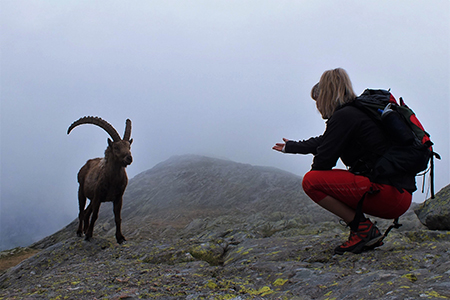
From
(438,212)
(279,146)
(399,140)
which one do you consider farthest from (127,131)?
(438,212)

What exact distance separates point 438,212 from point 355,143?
15.9 ft

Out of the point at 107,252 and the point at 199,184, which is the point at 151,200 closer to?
the point at 199,184

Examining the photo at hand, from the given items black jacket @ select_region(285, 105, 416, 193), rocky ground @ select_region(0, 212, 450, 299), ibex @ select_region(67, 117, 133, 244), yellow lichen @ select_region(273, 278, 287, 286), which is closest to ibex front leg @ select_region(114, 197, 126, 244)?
ibex @ select_region(67, 117, 133, 244)

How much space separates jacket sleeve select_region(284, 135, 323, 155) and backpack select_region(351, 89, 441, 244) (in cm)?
126

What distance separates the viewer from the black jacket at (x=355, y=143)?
163 inches

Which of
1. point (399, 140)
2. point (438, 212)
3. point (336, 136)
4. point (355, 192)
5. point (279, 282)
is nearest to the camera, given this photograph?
point (399, 140)

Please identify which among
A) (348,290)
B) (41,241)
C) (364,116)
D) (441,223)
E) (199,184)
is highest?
(364,116)

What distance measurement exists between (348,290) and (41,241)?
885 inches

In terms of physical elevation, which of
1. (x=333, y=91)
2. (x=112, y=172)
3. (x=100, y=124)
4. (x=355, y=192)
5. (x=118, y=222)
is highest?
(x=333, y=91)

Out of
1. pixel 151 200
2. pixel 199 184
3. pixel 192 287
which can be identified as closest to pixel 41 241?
pixel 151 200

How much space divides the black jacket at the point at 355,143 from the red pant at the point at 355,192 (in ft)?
0.40

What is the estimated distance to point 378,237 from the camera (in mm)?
4566

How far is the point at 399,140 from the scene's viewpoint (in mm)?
3957

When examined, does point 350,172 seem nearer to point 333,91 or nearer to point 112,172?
point 333,91
